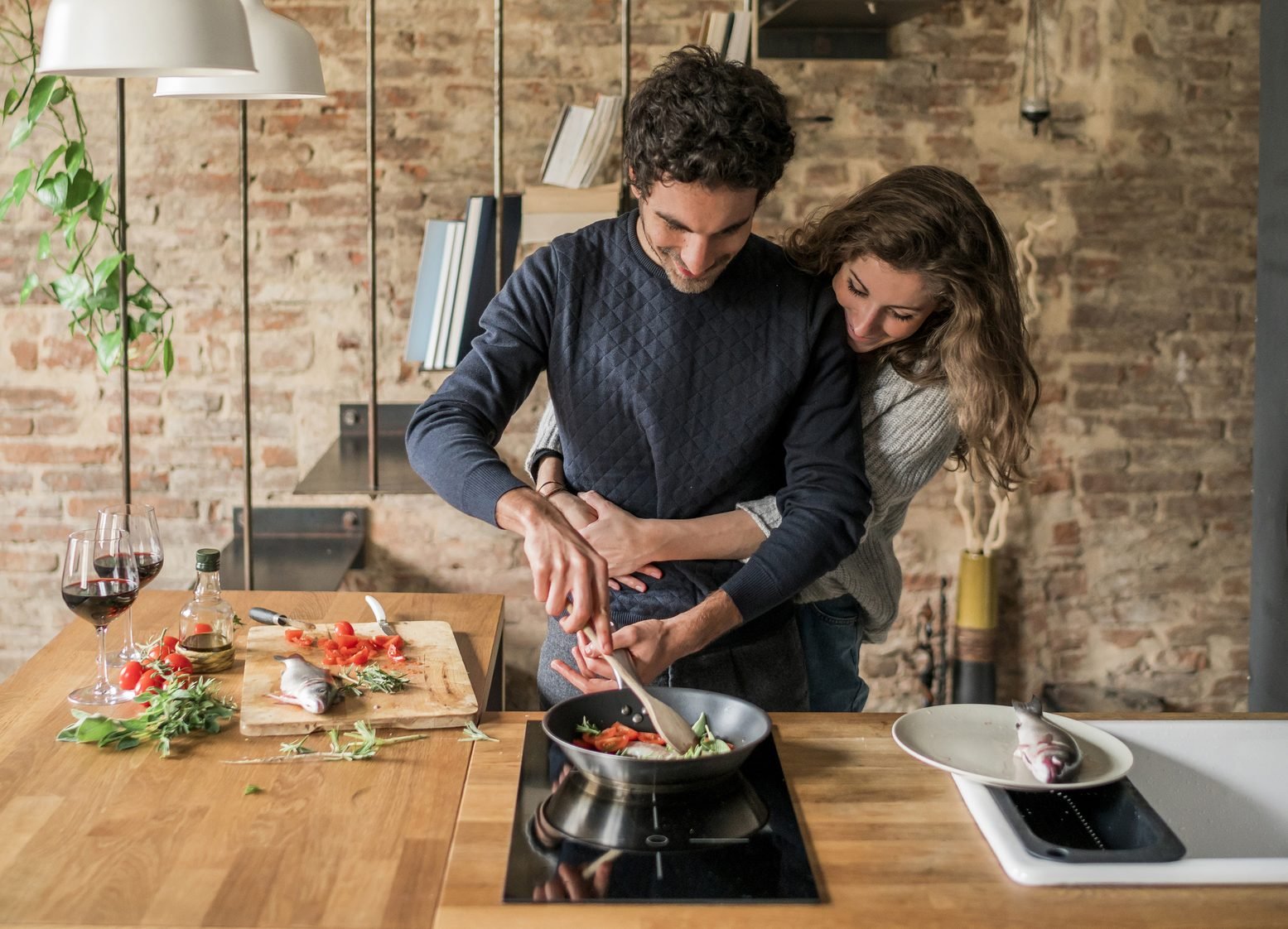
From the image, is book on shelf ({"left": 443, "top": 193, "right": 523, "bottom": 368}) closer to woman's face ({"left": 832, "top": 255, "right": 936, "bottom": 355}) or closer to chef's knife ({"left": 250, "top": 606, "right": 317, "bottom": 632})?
chef's knife ({"left": 250, "top": 606, "right": 317, "bottom": 632})

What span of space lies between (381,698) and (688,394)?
2.07 ft

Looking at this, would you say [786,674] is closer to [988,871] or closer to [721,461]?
[721,461]

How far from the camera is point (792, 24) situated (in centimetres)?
349

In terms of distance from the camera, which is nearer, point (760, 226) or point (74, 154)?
point (74, 154)

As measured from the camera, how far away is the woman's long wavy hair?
71.6 inches

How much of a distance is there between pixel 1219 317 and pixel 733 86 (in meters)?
2.53

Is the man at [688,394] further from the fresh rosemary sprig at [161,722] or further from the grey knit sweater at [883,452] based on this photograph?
the fresh rosemary sprig at [161,722]

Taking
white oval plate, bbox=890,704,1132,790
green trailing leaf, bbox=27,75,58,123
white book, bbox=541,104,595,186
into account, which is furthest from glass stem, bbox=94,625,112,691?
white book, bbox=541,104,595,186

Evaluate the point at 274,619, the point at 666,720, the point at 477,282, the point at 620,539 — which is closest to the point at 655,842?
the point at 666,720

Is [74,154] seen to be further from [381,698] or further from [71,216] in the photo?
[381,698]

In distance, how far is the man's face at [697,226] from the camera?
1.71m

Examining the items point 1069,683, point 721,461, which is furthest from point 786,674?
point 1069,683

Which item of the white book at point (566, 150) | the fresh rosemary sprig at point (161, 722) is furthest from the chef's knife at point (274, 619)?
the white book at point (566, 150)

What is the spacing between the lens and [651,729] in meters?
1.52
